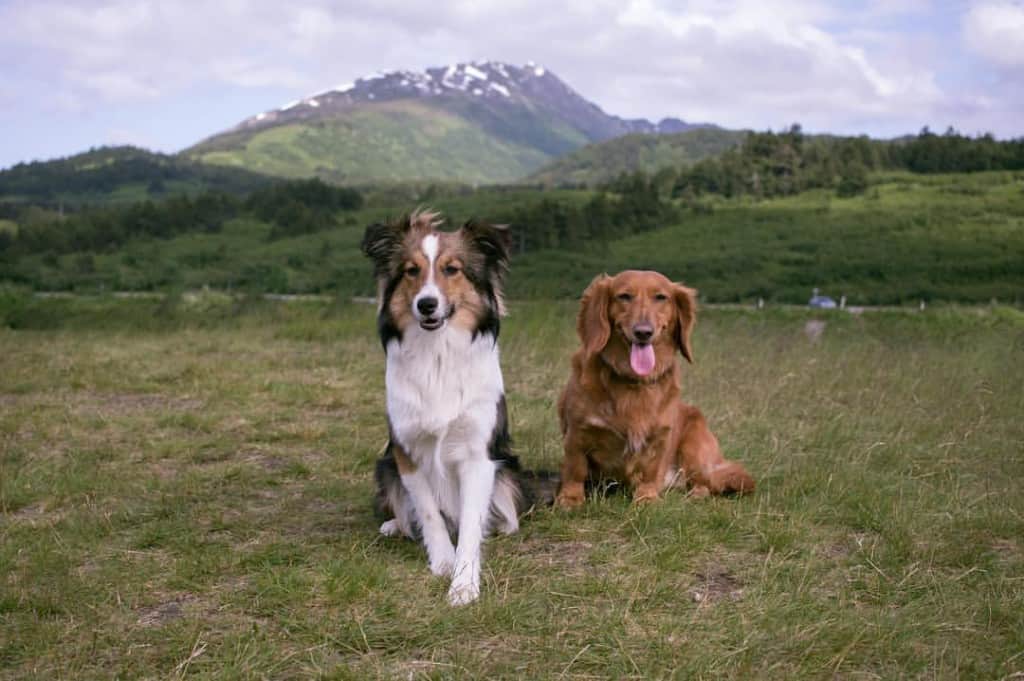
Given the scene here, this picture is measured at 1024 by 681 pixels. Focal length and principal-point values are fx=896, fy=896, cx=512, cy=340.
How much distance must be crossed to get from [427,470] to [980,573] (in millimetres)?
2930

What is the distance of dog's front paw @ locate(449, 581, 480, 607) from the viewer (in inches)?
164

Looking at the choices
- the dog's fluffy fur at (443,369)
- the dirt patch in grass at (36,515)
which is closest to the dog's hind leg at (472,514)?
the dog's fluffy fur at (443,369)

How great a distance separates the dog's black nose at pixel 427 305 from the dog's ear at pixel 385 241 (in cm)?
34

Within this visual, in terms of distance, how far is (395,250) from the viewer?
4.72m

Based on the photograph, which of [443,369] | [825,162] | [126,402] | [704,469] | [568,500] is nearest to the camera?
[443,369]

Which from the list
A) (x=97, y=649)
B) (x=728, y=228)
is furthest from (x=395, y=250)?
(x=728, y=228)

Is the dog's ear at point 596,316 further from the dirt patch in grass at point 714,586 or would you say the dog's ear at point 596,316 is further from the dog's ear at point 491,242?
the dirt patch in grass at point 714,586

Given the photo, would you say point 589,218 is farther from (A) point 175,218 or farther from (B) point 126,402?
(B) point 126,402

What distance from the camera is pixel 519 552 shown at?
4930mm

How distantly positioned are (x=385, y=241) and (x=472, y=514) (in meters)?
1.50

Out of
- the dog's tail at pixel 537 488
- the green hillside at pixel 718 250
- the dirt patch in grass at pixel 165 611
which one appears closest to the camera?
the dirt patch in grass at pixel 165 611

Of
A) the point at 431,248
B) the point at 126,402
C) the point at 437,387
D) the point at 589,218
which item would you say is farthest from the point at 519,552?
the point at 589,218

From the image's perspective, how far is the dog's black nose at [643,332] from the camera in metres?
5.22

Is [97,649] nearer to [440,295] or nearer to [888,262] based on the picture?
[440,295]
